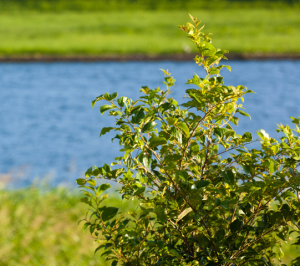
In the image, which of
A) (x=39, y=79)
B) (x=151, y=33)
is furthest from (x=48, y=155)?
(x=151, y=33)

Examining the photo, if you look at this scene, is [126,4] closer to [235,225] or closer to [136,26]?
[136,26]

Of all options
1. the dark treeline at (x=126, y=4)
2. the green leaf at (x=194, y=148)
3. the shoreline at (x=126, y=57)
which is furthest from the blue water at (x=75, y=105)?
the dark treeline at (x=126, y=4)

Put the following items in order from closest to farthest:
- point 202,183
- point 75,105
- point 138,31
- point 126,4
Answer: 1. point 202,183
2. point 75,105
3. point 138,31
4. point 126,4

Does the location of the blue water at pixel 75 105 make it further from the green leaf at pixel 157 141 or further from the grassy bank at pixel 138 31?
the green leaf at pixel 157 141

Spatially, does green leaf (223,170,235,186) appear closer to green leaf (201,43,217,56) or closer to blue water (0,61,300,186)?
green leaf (201,43,217,56)

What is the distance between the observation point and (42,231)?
10.5 ft

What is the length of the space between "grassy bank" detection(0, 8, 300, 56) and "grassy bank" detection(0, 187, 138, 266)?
14.7 metres

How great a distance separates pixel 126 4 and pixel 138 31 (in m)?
6.09

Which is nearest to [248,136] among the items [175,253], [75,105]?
[175,253]

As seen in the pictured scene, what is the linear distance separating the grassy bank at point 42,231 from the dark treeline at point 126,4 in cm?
2499

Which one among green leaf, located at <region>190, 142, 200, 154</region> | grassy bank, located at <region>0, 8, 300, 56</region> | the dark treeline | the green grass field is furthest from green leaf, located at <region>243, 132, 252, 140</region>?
the dark treeline

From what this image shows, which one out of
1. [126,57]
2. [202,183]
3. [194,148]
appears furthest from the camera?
[126,57]

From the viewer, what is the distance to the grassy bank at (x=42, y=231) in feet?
9.31

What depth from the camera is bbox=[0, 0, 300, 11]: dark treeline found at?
26609 mm
